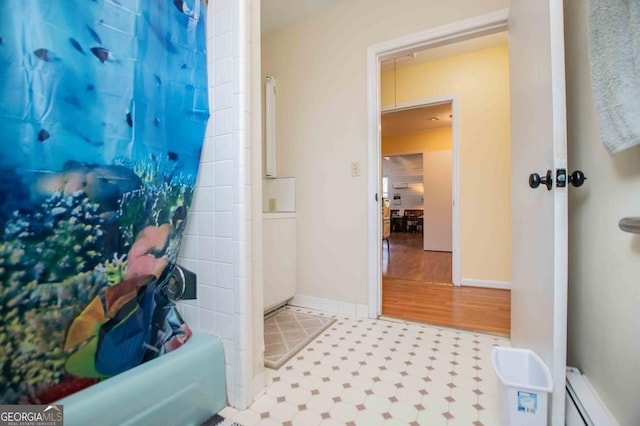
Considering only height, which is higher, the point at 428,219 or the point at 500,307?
the point at 428,219

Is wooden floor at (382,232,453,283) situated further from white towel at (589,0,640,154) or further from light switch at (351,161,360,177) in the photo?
white towel at (589,0,640,154)

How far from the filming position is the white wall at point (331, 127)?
1978 millimetres

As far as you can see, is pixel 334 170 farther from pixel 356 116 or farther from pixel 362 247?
pixel 362 247

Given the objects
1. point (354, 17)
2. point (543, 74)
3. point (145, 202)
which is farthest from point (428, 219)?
point (145, 202)

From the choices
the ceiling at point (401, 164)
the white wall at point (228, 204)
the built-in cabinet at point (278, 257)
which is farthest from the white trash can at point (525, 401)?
the ceiling at point (401, 164)

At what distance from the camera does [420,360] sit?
1.39 m

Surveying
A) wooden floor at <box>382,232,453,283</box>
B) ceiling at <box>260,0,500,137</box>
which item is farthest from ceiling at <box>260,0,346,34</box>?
wooden floor at <box>382,232,453,283</box>

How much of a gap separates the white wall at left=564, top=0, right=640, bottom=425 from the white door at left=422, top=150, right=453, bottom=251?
12.4 feet

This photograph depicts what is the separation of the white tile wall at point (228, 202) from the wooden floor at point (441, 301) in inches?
48.5

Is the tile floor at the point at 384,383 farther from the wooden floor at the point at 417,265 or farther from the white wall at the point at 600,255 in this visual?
the wooden floor at the point at 417,265

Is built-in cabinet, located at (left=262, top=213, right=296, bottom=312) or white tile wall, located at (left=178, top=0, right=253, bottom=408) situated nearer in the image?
white tile wall, located at (left=178, top=0, right=253, bottom=408)

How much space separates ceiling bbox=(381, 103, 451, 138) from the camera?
4147mm

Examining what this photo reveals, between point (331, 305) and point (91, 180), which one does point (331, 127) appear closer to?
point (331, 305)

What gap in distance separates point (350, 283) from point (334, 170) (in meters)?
0.83
